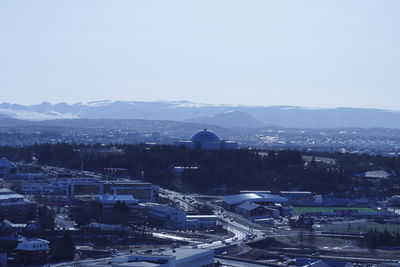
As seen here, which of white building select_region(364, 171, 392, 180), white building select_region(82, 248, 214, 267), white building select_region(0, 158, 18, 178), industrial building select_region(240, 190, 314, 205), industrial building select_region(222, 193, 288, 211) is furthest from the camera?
white building select_region(364, 171, 392, 180)

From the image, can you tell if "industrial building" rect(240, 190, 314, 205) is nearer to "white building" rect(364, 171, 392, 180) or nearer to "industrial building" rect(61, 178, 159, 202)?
"industrial building" rect(61, 178, 159, 202)

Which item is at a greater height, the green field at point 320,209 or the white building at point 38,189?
the white building at point 38,189

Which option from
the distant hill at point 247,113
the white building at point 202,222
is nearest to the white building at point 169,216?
the white building at point 202,222

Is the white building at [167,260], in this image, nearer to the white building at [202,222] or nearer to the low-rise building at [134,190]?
Answer: the white building at [202,222]

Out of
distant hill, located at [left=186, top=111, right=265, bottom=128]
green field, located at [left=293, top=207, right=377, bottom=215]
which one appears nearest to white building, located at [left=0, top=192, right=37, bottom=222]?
green field, located at [left=293, top=207, right=377, bottom=215]

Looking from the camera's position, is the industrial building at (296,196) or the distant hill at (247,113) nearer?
the industrial building at (296,196)

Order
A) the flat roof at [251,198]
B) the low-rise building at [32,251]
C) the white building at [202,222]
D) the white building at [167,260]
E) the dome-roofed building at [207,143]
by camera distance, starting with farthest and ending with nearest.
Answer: the dome-roofed building at [207,143], the flat roof at [251,198], the white building at [202,222], the low-rise building at [32,251], the white building at [167,260]

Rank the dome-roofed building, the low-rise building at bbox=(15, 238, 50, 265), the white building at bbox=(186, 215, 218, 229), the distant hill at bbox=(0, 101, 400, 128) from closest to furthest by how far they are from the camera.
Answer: the low-rise building at bbox=(15, 238, 50, 265)
the white building at bbox=(186, 215, 218, 229)
the dome-roofed building
the distant hill at bbox=(0, 101, 400, 128)

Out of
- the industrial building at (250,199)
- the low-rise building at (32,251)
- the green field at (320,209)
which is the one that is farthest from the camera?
the industrial building at (250,199)

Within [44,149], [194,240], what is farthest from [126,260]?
[44,149]

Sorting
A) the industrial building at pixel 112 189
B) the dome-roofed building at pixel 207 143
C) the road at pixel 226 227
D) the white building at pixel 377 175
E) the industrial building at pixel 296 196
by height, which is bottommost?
the road at pixel 226 227

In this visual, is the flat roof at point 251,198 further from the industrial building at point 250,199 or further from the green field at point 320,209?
the green field at point 320,209
